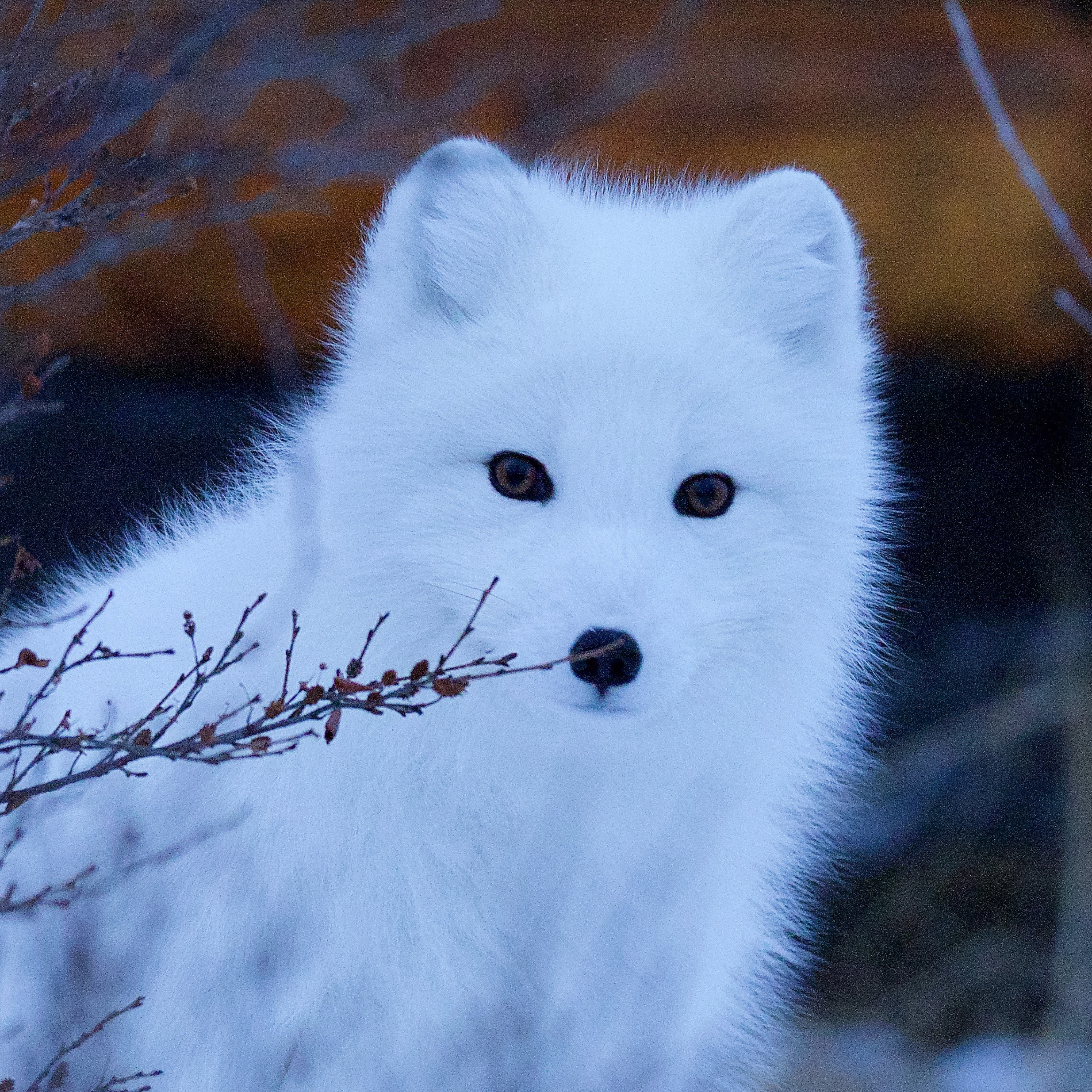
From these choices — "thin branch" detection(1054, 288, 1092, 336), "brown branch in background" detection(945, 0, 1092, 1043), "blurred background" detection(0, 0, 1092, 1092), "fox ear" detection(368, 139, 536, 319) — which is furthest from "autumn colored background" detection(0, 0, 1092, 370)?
"thin branch" detection(1054, 288, 1092, 336)

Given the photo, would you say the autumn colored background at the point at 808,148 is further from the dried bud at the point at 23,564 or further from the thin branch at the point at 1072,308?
the dried bud at the point at 23,564

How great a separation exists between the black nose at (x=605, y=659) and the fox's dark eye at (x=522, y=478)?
0.25 m

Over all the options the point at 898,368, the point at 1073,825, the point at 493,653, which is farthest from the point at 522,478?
the point at 1073,825

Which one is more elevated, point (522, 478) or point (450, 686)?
point (450, 686)

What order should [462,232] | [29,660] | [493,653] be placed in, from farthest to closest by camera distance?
[462,232], [493,653], [29,660]

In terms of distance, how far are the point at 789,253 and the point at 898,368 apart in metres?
2.15

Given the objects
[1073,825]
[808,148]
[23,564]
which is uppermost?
[23,564]

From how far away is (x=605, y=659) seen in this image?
1.43 m

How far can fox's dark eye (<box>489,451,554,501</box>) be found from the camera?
162 centimetres

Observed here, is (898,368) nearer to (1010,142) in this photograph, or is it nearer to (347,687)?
(1010,142)

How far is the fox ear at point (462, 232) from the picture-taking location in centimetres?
177

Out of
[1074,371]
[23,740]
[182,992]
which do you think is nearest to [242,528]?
[182,992]

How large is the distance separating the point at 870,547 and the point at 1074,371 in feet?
7.71

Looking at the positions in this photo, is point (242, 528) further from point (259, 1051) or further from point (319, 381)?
point (259, 1051)
